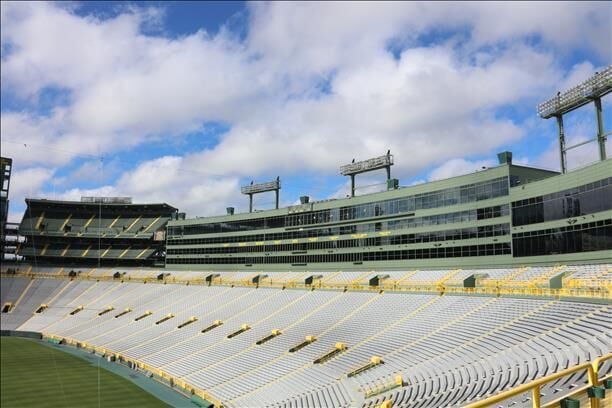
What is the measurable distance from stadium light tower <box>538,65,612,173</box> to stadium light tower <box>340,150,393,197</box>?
20.2m

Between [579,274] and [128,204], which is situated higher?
[128,204]

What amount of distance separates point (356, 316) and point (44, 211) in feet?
252

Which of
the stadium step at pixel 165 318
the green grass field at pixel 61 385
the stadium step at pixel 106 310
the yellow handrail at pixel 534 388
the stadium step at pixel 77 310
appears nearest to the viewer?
the yellow handrail at pixel 534 388

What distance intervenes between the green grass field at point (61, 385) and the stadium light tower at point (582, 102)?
39233mm

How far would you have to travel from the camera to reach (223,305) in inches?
2264

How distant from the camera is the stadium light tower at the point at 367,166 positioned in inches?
2361

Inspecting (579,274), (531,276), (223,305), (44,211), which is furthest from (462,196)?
(44,211)

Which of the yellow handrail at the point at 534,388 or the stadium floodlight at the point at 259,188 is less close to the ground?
the stadium floodlight at the point at 259,188

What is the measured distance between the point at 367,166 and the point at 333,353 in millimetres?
31766

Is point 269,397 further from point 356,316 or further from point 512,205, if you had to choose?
point 512,205

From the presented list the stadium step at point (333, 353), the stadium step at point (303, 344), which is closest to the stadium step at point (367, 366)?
the stadium step at point (333, 353)

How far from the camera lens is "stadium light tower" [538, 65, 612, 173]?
37.1 meters

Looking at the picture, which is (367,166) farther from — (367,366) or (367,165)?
(367,366)

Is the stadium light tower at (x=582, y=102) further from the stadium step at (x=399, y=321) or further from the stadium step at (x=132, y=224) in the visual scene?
the stadium step at (x=132, y=224)
